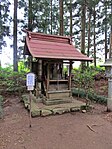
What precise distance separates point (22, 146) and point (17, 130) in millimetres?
947

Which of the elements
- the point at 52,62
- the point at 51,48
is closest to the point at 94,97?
the point at 52,62

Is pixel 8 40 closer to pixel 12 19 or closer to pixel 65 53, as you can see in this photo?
pixel 12 19

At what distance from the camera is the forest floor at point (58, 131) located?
3.52 metres

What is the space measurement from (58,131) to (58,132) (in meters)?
0.07

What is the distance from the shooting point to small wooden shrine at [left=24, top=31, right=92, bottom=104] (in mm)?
6456

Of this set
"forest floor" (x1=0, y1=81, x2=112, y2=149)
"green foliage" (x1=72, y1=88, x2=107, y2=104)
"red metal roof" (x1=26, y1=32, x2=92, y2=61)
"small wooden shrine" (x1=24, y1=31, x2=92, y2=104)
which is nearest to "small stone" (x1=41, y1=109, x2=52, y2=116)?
"forest floor" (x1=0, y1=81, x2=112, y2=149)

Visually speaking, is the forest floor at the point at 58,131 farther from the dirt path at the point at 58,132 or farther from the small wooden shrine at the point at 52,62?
the small wooden shrine at the point at 52,62

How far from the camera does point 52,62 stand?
688 cm

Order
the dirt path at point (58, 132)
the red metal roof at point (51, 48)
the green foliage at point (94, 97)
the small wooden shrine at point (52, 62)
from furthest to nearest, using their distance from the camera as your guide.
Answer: the green foliage at point (94, 97) → the small wooden shrine at point (52, 62) → the red metal roof at point (51, 48) → the dirt path at point (58, 132)

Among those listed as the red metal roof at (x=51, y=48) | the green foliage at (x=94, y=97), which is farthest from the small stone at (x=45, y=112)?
the green foliage at (x=94, y=97)

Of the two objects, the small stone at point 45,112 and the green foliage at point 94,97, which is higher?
the green foliage at point 94,97

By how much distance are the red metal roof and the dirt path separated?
2.39m

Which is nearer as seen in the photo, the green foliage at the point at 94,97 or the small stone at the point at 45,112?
the small stone at the point at 45,112

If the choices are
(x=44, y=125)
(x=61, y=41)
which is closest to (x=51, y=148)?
(x=44, y=125)
